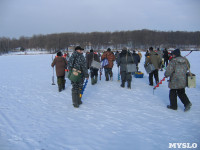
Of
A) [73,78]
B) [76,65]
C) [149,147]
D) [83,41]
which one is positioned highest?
[83,41]

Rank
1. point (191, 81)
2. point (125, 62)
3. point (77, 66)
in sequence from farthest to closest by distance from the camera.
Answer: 1. point (125, 62)
2. point (77, 66)
3. point (191, 81)

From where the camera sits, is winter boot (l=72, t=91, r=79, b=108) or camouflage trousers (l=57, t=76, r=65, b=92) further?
camouflage trousers (l=57, t=76, r=65, b=92)

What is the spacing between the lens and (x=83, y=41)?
9425cm

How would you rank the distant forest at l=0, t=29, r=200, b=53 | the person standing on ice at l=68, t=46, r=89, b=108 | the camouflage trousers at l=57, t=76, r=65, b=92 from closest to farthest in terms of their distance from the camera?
the person standing on ice at l=68, t=46, r=89, b=108 < the camouflage trousers at l=57, t=76, r=65, b=92 < the distant forest at l=0, t=29, r=200, b=53

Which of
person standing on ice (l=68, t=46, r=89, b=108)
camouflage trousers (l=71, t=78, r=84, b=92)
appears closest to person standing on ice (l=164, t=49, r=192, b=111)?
person standing on ice (l=68, t=46, r=89, b=108)

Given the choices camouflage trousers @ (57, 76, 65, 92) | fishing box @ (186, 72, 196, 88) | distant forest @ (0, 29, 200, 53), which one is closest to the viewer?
fishing box @ (186, 72, 196, 88)

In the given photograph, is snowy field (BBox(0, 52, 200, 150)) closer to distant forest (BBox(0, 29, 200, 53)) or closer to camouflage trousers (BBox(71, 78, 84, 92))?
camouflage trousers (BBox(71, 78, 84, 92))

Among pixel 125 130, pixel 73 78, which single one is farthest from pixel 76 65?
pixel 125 130

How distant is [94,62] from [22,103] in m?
3.53

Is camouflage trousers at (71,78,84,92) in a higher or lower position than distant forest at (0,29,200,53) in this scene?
lower

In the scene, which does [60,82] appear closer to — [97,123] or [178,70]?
[97,123]

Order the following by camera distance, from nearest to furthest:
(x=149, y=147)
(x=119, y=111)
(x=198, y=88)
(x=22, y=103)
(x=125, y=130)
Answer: (x=149, y=147), (x=125, y=130), (x=119, y=111), (x=22, y=103), (x=198, y=88)

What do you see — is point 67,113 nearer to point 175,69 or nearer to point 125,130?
point 125,130

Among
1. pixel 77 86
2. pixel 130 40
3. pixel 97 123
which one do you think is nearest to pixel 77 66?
pixel 77 86
